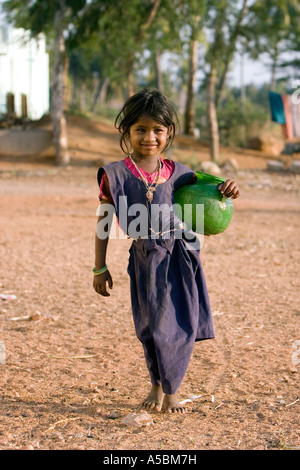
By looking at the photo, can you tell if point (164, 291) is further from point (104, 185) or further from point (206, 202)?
point (104, 185)

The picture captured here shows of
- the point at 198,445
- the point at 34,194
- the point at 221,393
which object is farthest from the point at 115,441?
the point at 34,194

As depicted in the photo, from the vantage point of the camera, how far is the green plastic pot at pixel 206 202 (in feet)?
9.65

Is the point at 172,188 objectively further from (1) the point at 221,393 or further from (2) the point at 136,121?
(1) the point at 221,393

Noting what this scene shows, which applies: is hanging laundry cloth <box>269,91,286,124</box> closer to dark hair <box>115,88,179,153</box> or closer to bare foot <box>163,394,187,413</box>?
dark hair <box>115,88,179,153</box>

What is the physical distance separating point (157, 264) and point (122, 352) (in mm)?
1157

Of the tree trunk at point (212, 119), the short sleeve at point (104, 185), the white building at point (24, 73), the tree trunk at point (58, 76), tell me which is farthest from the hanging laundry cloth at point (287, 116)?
the short sleeve at point (104, 185)

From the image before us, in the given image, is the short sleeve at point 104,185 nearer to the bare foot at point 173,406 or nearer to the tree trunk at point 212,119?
the bare foot at point 173,406

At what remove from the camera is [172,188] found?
3021 mm

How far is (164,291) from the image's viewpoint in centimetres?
287

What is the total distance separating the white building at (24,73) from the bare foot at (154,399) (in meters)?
17.7

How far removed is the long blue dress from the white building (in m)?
17.4

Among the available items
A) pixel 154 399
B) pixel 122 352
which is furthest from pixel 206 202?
pixel 122 352

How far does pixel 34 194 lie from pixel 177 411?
30.4 ft

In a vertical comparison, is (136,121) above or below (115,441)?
above
